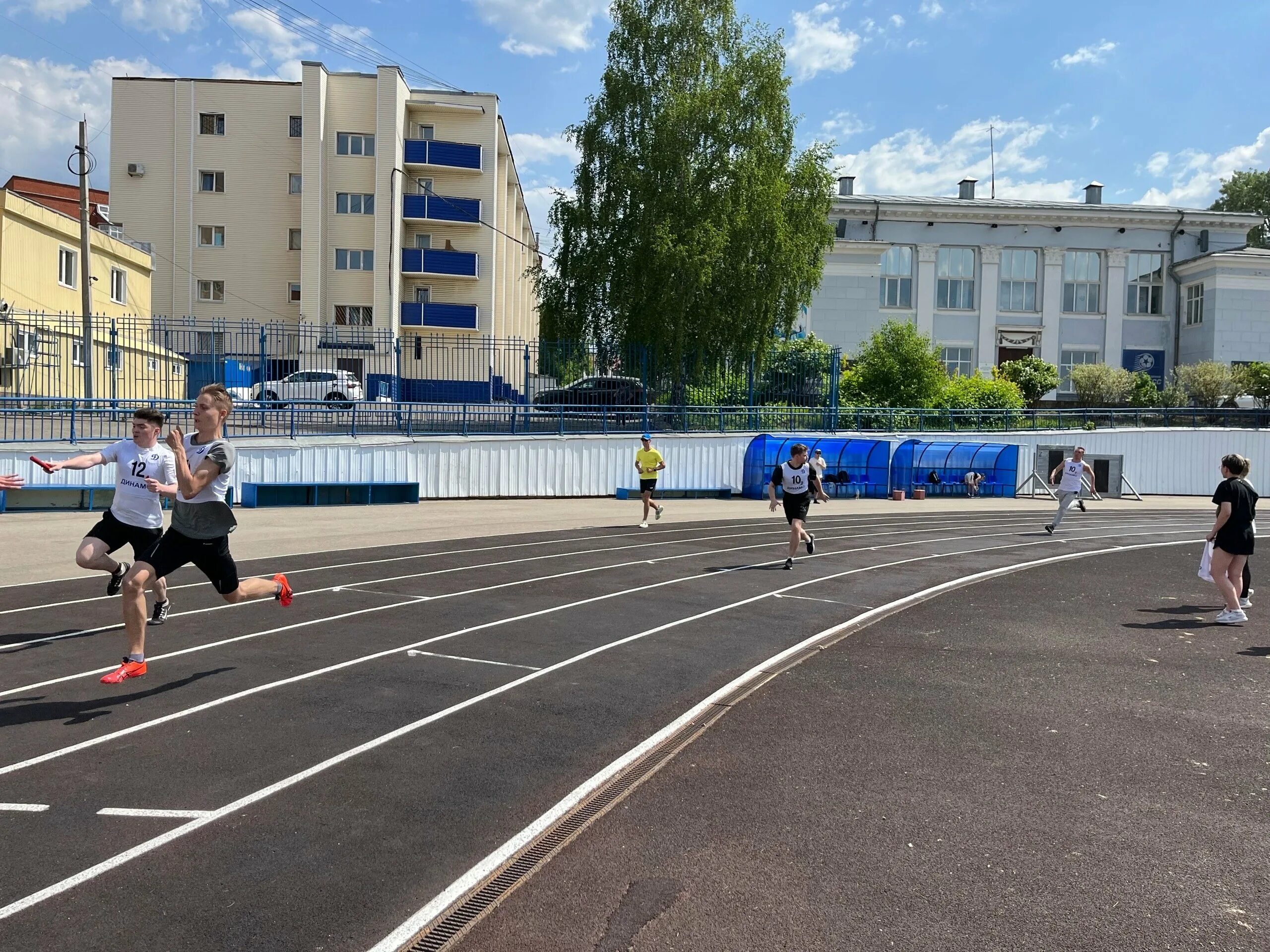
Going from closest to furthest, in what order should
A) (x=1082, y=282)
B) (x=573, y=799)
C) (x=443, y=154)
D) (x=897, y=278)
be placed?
(x=573, y=799)
(x=443, y=154)
(x=897, y=278)
(x=1082, y=282)

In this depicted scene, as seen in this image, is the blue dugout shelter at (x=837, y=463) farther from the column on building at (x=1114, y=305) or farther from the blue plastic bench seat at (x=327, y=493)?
the column on building at (x=1114, y=305)

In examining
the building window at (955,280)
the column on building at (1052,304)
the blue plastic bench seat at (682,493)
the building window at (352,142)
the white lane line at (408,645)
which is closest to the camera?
the white lane line at (408,645)

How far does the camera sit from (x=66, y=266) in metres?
34.6

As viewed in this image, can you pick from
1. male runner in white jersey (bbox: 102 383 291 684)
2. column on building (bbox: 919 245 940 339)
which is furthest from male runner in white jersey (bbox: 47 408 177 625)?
column on building (bbox: 919 245 940 339)

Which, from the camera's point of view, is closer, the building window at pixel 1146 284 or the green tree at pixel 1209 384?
the green tree at pixel 1209 384

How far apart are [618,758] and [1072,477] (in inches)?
693

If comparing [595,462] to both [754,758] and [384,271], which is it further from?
[384,271]

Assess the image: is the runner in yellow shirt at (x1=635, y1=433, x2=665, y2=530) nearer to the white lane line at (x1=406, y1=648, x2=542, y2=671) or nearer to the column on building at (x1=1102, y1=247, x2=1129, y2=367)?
the white lane line at (x1=406, y1=648, x2=542, y2=671)

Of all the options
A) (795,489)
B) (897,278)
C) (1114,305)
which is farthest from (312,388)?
(1114,305)

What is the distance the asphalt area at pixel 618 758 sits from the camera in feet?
13.3

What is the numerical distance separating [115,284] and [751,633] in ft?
117

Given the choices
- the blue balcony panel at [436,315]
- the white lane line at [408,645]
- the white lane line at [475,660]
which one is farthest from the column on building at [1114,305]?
the white lane line at [475,660]

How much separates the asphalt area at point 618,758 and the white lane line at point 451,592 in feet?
0.22

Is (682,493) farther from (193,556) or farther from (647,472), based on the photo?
(193,556)
